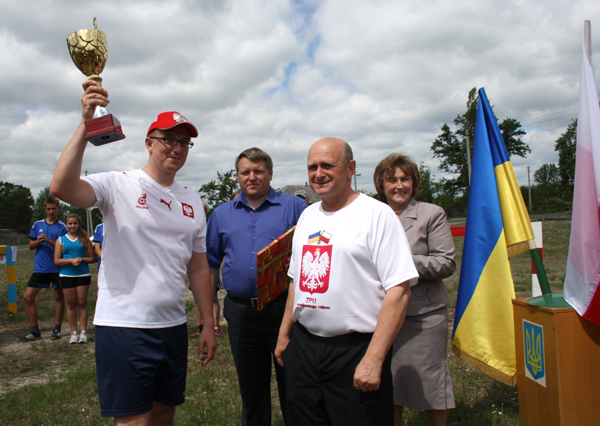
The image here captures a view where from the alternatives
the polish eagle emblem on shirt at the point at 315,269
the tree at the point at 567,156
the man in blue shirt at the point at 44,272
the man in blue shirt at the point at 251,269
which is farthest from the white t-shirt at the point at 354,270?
the tree at the point at 567,156

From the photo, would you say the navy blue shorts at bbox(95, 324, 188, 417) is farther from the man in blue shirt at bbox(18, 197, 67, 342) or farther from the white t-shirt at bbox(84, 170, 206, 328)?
the man in blue shirt at bbox(18, 197, 67, 342)

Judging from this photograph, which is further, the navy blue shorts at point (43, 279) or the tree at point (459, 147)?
the tree at point (459, 147)

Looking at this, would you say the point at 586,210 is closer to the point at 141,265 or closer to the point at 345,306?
the point at 345,306

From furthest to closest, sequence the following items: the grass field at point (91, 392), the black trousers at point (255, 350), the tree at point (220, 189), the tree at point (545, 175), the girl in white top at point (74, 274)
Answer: the tree at point (545, 175) → the tree at point (220, 189) → the girl in white top at point (74, 274) → the grass field at point (91, 392) → the black trousers at point (255, 350)

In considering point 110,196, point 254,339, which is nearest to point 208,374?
point 254,339

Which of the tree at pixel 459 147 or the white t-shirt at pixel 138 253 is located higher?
the tree at pixel 459 147

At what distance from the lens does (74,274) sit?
6344 mm

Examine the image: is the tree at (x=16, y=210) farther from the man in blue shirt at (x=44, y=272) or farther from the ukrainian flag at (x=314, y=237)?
the ukrainian flag at (x=314, y=237)

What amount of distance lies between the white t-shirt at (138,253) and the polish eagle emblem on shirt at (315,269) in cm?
75

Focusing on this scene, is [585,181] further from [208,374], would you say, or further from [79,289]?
[79,289]

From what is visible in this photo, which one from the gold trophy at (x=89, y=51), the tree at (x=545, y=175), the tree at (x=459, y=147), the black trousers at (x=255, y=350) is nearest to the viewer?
the gold trophy at (x=89, y=51)

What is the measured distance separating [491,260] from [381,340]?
163 cm

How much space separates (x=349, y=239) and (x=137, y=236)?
116 cm

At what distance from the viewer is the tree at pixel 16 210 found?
77.6m
